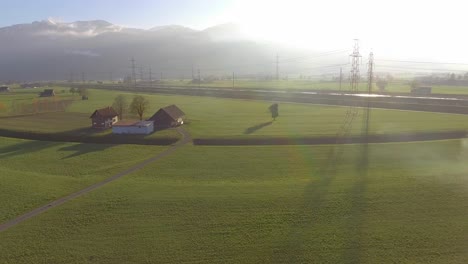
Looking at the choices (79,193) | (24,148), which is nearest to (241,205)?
(79,193)

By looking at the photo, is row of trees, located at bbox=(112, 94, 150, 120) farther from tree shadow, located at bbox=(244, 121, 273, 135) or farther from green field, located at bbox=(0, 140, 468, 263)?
green field, located at bbox=(0, 140, 468, 263)

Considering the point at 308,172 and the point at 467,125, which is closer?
the point at 308,172

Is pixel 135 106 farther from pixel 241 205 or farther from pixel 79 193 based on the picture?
pixel 241 205

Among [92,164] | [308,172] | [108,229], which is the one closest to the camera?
[108,229]

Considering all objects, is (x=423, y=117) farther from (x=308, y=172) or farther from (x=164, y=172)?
(x=164, y=172)

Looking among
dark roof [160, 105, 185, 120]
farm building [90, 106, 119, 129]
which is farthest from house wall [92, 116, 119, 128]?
dark roof [160, 105, 185, 120]

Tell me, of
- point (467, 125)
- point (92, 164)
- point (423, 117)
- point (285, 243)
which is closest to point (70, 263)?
point (285, 243)

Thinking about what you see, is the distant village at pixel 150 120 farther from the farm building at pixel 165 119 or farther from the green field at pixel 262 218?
the green field at pixel 262 218
